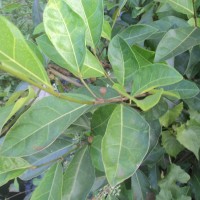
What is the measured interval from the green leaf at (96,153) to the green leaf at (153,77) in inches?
6.0

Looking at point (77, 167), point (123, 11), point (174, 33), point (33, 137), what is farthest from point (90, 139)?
point (123, 11)

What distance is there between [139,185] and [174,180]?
0.09 meters

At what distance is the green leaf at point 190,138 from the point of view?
77cm

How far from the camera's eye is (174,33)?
651mm

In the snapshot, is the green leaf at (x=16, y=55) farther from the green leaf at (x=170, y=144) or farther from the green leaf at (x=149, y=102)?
the green leaf at (x=170, y=144)

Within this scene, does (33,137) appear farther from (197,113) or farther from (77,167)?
(197,113)

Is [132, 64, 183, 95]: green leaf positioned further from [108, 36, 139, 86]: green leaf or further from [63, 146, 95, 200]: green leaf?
[63, 146, 95, 200]: green leaf

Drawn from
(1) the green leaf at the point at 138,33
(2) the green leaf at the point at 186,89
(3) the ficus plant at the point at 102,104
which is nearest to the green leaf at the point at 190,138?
(3) the ficus plant at the point at 102,104

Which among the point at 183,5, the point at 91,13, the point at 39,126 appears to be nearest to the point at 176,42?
the point at 183,5

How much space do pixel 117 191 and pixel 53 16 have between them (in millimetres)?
666

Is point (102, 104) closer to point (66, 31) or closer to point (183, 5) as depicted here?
point (66, 31)

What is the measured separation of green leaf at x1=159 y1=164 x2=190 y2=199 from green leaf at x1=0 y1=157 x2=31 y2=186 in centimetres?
37

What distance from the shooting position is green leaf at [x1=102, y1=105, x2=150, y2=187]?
20.0 inches

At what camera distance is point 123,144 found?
0.54 metres
